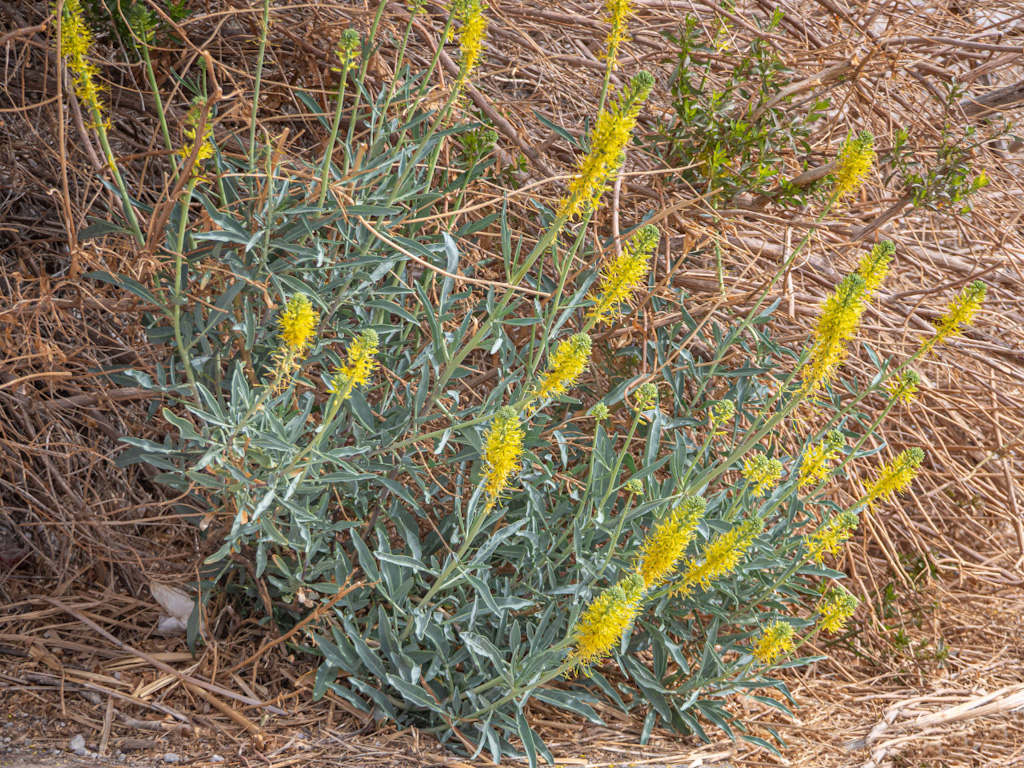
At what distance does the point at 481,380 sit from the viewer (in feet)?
7.84

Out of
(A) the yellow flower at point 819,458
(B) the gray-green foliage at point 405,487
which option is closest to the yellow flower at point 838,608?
(B) the gray-green foliage at point 405,487

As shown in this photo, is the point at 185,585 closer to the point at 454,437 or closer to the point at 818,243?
the point at 454,437

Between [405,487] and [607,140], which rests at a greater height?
[607,140]

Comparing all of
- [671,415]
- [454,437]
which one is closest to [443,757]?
[454,437]

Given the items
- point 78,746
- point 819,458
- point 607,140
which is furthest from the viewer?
point 819,458

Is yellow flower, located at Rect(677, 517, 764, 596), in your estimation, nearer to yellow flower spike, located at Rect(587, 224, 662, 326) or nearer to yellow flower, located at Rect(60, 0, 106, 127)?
yellow flower spike, located at Rect(587, 224, 662, 326)

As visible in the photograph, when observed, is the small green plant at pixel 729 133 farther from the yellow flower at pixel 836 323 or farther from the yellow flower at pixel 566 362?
the yellow flower at pixel 566 362

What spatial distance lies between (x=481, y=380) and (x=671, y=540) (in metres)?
0.90

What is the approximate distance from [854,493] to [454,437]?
1492 mm

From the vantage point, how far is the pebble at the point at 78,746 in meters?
1.81

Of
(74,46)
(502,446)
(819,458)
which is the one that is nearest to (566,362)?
(502,446)

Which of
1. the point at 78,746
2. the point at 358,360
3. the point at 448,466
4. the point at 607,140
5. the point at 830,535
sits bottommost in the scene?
the point at 78,746

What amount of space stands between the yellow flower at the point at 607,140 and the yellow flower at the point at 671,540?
2.13 ft

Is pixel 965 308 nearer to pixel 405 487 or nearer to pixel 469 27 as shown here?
pixel 469 27
